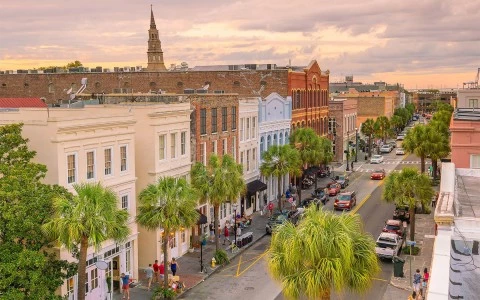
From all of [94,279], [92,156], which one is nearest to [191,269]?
[94,279]

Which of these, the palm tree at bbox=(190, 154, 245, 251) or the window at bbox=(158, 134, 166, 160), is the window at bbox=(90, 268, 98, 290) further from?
the window at bbox=(158, 134, 166, 160)

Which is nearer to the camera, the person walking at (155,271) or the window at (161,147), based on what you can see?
the person walking at (155,271)

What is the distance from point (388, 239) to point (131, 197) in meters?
16.8

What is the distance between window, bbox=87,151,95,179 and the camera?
30406 millimetres

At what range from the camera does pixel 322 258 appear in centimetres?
1748

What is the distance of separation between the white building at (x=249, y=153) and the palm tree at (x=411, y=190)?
14.3 metres

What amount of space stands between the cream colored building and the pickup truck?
1526 cm

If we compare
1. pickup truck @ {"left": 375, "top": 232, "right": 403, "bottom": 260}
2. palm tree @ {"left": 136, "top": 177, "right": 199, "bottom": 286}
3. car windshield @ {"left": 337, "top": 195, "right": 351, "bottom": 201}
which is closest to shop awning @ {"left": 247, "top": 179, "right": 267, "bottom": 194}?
car windshield @ {"left": 337, "top": 195, "right": 351, "bottom": 201}

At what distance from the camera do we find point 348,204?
54.1 m

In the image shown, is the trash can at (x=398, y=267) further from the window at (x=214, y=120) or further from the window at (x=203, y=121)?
the window at (x=214, y=120)

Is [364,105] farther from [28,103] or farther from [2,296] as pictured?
[2,296]

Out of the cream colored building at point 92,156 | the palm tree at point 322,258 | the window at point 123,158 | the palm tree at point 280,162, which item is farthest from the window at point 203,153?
the palm tree at point 322,258

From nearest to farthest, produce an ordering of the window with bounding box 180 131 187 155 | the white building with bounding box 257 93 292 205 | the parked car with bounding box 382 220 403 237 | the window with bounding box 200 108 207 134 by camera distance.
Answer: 1. the window with bounding box 180 131 187 155
2. the parked car with bounding box 382 220 403 237
3. the window with bounding box 200 108 207 134
4. the white building with bounding box 257 93 292 205

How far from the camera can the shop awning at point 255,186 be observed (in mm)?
52162
